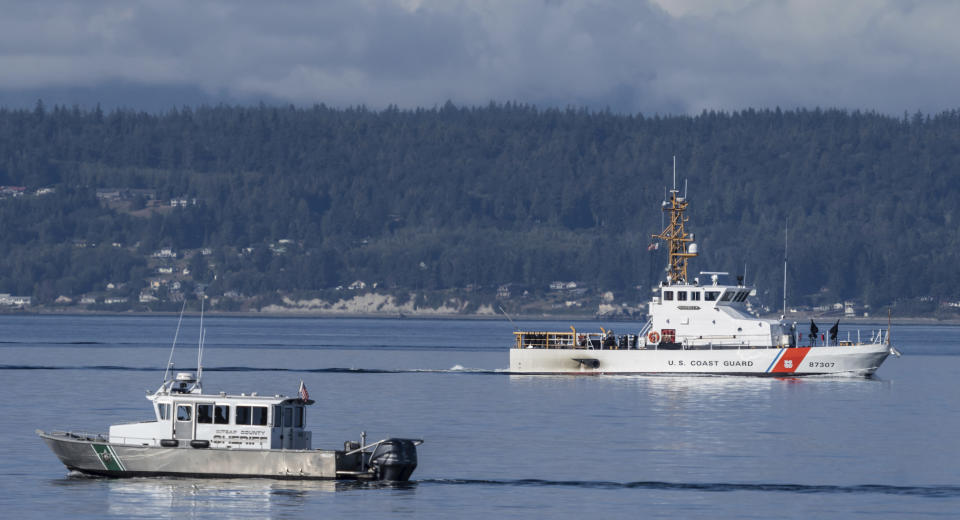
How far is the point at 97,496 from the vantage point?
56969mm

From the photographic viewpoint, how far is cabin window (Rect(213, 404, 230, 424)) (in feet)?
195

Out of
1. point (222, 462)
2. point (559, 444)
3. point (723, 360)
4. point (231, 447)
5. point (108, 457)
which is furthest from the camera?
point (723, 360)

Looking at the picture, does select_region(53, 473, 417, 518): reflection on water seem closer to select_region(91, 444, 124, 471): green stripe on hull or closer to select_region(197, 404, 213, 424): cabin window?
select_region(91, 444, 124, 471): green stripe on hull

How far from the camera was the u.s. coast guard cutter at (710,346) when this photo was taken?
114 m

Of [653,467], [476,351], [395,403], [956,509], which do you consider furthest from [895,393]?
[476,351]

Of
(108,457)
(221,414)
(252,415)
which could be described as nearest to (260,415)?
(252,415)

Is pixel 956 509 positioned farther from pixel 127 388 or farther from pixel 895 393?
pixel 127 388

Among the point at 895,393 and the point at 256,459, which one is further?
the point at 895,393

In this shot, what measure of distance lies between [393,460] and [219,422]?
259 inches

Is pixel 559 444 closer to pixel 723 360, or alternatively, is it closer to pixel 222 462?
pixel 222 462

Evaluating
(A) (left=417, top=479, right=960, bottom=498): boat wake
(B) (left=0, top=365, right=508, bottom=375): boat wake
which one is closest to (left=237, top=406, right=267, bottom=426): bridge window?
(A) (left=417, top=479, right=960, bottom=498): boat wake

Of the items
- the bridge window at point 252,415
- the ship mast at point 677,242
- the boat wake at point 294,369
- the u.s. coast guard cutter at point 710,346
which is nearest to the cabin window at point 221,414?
the bridge window at point 252,415

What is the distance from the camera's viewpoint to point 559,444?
245 feet

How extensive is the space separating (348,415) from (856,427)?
27358 millimetres
